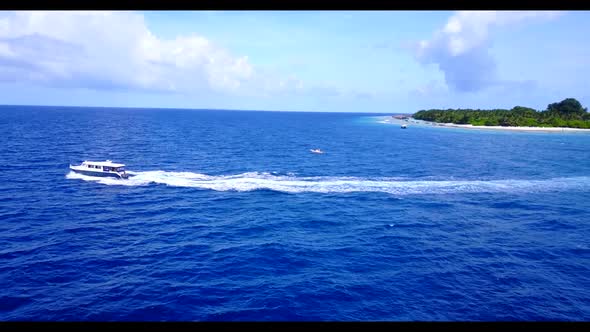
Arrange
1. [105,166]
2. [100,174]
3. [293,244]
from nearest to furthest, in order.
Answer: [293,244]
[105,166]
[100,174]

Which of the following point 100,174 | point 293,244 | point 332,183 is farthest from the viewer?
point 100,174

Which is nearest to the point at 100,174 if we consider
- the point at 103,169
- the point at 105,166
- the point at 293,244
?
the point at 103,169

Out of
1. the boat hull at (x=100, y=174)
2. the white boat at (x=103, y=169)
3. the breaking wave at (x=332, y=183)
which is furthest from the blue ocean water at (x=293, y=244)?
the white boat at (x=103, y=169)

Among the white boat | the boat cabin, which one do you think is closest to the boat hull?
the white boat

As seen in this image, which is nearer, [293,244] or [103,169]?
[293,244]

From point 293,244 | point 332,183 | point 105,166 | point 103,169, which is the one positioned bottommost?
point 293,244

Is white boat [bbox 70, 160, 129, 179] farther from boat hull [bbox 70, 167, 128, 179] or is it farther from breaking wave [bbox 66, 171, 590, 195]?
breaking wave [bbox 66, 171, 590, 195]

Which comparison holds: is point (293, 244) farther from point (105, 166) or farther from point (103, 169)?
point (103, 169)
